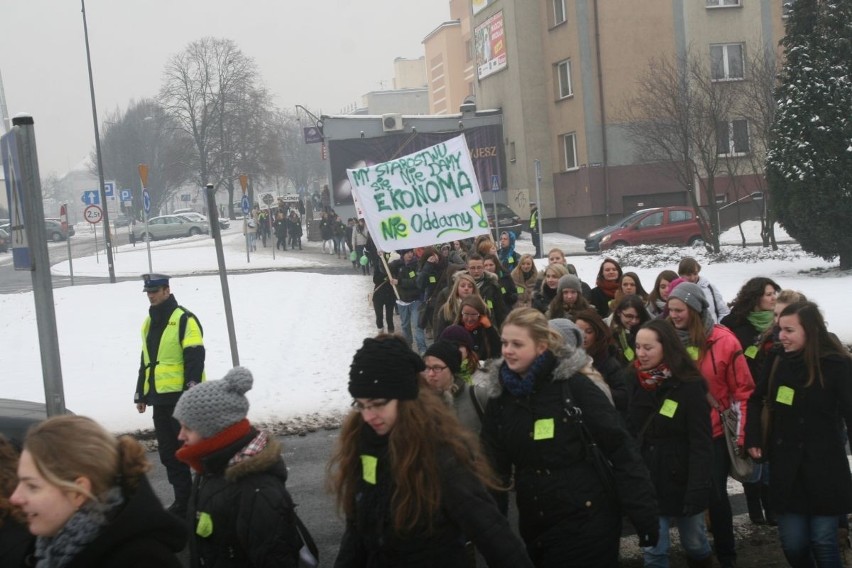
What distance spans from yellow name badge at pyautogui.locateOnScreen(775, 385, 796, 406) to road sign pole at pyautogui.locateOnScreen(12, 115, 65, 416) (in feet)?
13.7

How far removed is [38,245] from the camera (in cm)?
638

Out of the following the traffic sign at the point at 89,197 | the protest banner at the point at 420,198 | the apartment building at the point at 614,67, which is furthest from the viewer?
the apartment building at the point at 614,67

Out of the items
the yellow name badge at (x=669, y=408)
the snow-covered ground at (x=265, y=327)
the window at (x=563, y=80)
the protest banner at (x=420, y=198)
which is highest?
the window at (x=563, y=80)

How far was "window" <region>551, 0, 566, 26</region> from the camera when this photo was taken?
43781 mm

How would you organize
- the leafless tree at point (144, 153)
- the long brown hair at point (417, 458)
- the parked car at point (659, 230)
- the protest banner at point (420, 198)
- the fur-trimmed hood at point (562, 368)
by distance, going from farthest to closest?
the leafless tree at point (144, 153), the parked car at point (659, 230), the protest banner at point (420, 198), the fur-trimmed hood at point (562, 368), the long brown hair at point (417, 458)

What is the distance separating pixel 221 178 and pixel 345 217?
26.5 metres

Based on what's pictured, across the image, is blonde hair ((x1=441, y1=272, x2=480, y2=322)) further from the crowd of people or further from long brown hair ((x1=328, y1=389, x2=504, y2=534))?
long brown hair ((x1=328, y1=389, x2=504, y2=534))

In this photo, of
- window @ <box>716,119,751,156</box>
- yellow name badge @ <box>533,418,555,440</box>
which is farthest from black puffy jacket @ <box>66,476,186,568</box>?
window @ <box>716,119,751,156</box>

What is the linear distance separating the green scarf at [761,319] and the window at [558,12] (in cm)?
3807

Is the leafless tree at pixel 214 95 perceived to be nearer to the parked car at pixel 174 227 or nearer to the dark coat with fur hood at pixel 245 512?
the parked car at pixel 174 227

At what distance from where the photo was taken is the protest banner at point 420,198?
13.8m

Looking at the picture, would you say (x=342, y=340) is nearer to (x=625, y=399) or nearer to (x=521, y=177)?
(x=625, y=399)

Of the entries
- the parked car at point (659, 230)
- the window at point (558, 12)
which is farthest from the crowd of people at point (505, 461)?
the window at point (558, 12)

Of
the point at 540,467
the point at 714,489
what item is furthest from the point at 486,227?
the point at 540,467
